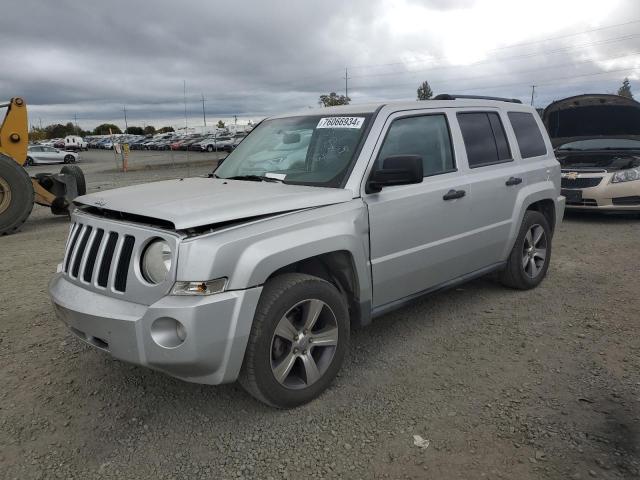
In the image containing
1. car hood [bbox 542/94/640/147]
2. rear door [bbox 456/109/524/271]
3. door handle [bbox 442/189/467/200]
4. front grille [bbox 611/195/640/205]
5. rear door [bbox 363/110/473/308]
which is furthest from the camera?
car hood [bbox 542/94/640/147]

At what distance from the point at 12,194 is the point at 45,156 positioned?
91.1 ft

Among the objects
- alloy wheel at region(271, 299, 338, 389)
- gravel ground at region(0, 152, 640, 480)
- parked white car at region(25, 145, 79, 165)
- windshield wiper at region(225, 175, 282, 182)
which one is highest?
parked white car at region(25, 145, 79, 165)

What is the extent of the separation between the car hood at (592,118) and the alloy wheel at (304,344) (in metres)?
8.41

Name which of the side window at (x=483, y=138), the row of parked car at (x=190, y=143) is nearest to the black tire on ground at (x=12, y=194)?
the side window at (x=483, y=138)

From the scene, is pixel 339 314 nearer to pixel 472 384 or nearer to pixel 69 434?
pixel 472 384

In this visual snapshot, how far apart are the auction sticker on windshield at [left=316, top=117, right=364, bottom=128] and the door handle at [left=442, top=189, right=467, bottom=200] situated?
880mm

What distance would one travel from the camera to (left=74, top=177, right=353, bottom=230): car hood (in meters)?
2.80

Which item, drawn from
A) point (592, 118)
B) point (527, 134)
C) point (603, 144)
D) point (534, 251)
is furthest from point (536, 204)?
point (592, 118)

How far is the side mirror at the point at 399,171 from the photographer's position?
3.34 m

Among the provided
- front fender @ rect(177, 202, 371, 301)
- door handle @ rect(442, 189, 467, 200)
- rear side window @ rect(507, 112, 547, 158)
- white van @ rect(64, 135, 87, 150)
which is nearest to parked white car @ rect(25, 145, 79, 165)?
white van @ rect(64, 135, 87, 150)

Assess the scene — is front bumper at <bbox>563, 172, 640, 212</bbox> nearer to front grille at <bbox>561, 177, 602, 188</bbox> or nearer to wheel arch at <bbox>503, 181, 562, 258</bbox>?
front grille at <bbox>561, 177, 602, 188</bbox>

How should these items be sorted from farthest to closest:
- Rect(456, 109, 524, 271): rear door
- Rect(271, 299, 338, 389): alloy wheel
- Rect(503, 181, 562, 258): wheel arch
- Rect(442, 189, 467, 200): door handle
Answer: Rect(503, 181, 562, 258): wheel arch, Rect(456, 109, 524, 271): rear door, Rect(442, 189, 467, 200): door handle, Rect(271, 299, 338, 389): alloy wheel

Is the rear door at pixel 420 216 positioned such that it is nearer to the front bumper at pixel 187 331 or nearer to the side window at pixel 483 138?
the side window at pixel 483 138

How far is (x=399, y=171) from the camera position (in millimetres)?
3342
